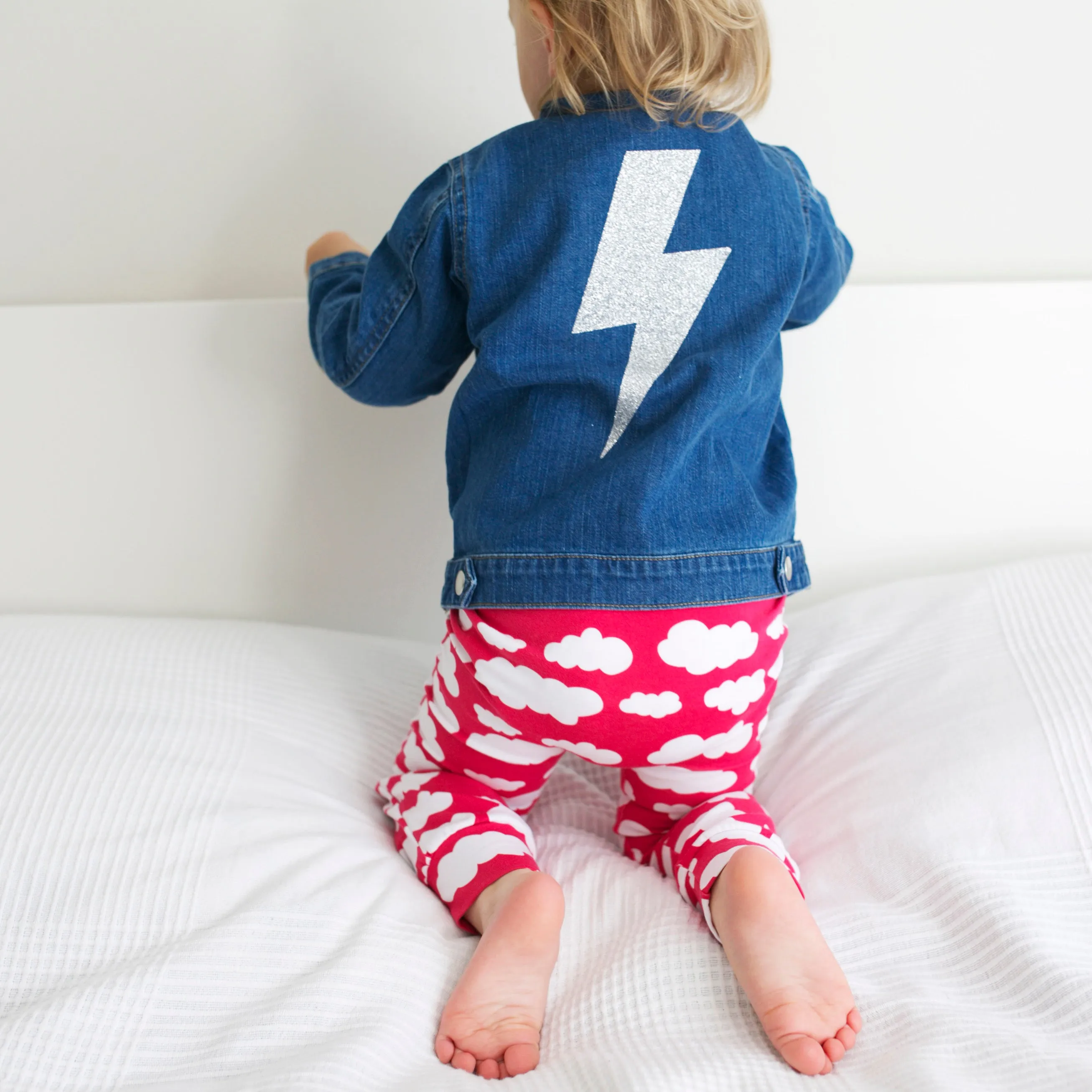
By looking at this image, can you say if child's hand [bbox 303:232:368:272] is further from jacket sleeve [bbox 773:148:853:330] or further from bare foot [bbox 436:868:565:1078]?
bare foot [bbox 436:868:565:1078]

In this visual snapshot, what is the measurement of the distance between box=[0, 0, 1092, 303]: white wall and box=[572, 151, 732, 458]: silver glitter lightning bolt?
499mm

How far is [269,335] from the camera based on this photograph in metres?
1.14

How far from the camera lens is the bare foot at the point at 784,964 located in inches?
22.8

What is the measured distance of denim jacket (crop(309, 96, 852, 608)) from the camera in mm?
715

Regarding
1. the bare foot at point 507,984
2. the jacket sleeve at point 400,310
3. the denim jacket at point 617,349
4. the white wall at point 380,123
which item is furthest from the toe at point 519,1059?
the white wall at point 380,123

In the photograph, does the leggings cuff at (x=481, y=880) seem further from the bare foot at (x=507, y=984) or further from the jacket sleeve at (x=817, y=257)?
the jacket sleeve at (x=817, y=257)

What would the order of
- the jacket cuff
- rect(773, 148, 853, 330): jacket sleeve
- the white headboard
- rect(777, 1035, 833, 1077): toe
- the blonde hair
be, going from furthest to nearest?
the white headboard → the jacket cuff → rect(773, 148, 853, 330): jacket sleeve → the blonde hair → rect(777, 1035, 833, 1077): toe

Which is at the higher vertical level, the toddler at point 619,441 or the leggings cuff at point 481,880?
the toddler at point 619,441

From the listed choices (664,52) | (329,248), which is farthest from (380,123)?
(664,52)

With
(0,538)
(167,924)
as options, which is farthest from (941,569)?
(0,538)

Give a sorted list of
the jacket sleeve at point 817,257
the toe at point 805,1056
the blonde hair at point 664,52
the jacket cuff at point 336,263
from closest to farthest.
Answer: the toe at point 805,1056 → the blonde hair at point 664,52 → the jacket sleeve at point 817,257 → the jacket cuff at point 336,263

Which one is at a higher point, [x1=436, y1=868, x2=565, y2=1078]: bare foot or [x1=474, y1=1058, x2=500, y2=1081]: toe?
[x1=436, y1=868, x2=565, y2=1078]: bare foot

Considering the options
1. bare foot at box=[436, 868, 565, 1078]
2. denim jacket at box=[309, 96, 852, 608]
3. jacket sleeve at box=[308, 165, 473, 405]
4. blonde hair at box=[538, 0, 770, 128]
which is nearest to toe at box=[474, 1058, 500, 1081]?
bare foot at box=[436, 868, 565, 1078]

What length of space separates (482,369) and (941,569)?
0.65 meters
